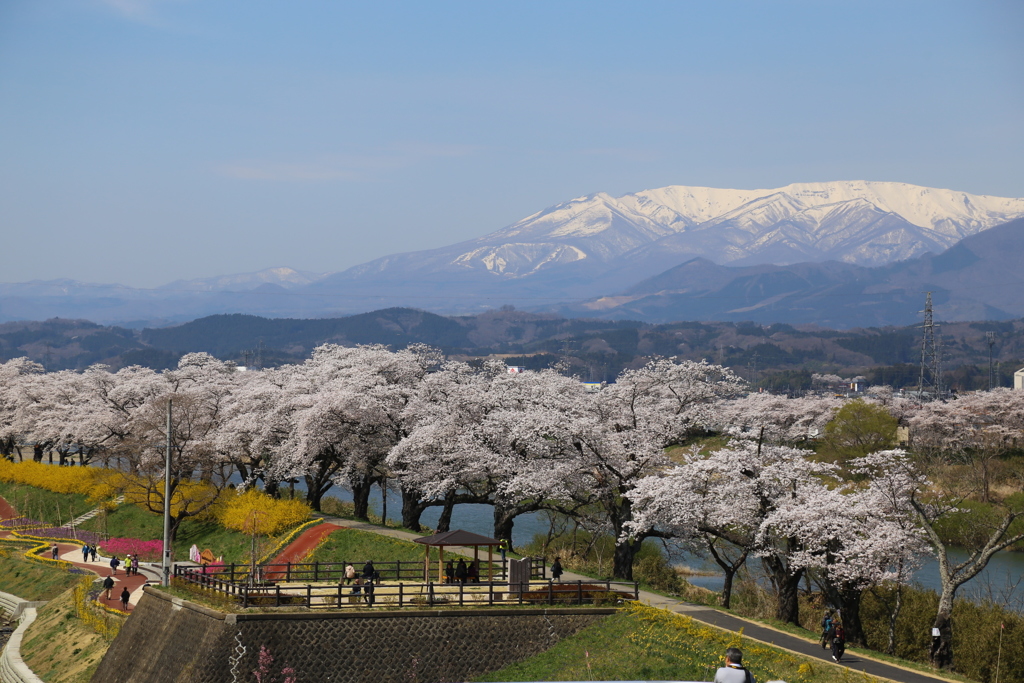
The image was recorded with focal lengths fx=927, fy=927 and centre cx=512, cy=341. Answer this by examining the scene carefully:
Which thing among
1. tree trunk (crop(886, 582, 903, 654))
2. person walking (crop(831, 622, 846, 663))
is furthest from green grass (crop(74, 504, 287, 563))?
person walking (crop(831, 622, 846, 663))

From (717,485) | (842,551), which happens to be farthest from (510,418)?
(842,551)

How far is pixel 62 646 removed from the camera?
133ft

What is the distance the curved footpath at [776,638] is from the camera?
1075 inches

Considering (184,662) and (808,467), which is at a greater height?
(808,467)

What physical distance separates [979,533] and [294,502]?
1705 inches

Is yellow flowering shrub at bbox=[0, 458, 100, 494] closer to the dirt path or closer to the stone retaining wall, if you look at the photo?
the dirt path

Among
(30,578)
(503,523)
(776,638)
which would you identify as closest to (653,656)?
(776,638)

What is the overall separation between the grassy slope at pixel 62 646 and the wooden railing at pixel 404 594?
6388 millimetres

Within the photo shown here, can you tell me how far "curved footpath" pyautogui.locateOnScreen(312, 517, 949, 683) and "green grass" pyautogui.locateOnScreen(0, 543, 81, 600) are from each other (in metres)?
29.6

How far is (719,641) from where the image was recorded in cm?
2930

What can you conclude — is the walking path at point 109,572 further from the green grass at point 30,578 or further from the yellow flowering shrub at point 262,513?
the yellow flowering shrub at point 262,513

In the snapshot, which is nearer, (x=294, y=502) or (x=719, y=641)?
(x=719, y=641)

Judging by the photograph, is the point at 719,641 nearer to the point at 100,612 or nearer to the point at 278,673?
the point at 278,673

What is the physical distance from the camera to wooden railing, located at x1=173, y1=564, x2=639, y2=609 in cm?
3034
